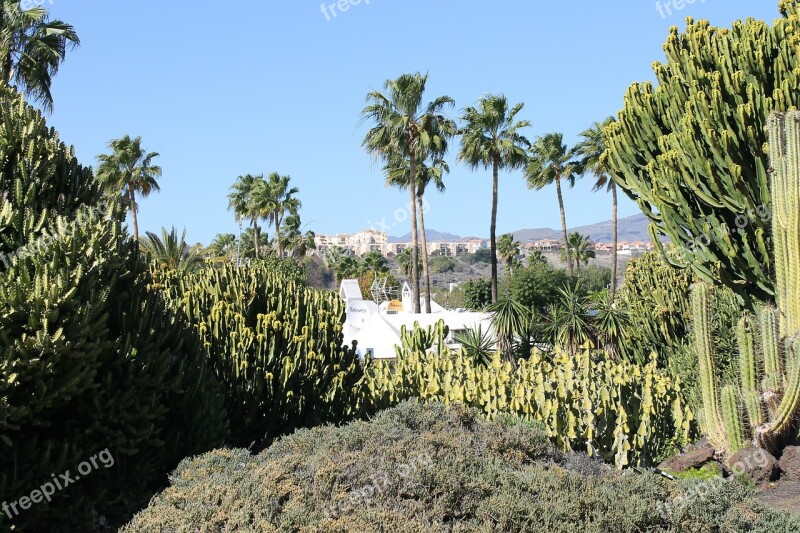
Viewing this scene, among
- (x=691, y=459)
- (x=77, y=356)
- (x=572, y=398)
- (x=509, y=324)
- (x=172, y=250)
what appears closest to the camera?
(x=77, y=356)

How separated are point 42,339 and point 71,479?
3.73 feet

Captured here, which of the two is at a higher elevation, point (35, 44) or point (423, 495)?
point (35, 44)

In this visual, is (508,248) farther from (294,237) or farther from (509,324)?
(509,324)

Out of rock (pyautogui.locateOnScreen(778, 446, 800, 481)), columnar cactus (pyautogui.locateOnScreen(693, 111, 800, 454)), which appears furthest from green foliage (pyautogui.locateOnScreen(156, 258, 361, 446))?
rock (pyautogui.locateOnScreen(778, 446, 800, 481))

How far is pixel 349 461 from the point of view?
4.82 meters

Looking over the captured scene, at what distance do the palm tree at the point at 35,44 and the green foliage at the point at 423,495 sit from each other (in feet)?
52.1

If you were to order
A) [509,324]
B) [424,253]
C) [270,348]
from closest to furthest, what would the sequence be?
[270,348]
[509,324]
[424,253]

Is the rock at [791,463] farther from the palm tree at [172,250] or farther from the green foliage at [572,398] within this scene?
the palm tree at [172,250]

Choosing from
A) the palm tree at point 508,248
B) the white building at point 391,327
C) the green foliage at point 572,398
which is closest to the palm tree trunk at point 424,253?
the white building at point 391,327

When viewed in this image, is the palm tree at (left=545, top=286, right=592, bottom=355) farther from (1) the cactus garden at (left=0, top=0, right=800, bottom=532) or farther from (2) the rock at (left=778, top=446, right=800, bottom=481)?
(2) the rock at (left=778, top=446, right=800, bottom=481)

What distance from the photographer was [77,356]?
5.16 metres

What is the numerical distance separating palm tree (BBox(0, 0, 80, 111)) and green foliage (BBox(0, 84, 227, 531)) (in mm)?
13402

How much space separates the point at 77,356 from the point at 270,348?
3521 mm

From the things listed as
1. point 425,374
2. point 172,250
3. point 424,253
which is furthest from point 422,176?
point 425,374
